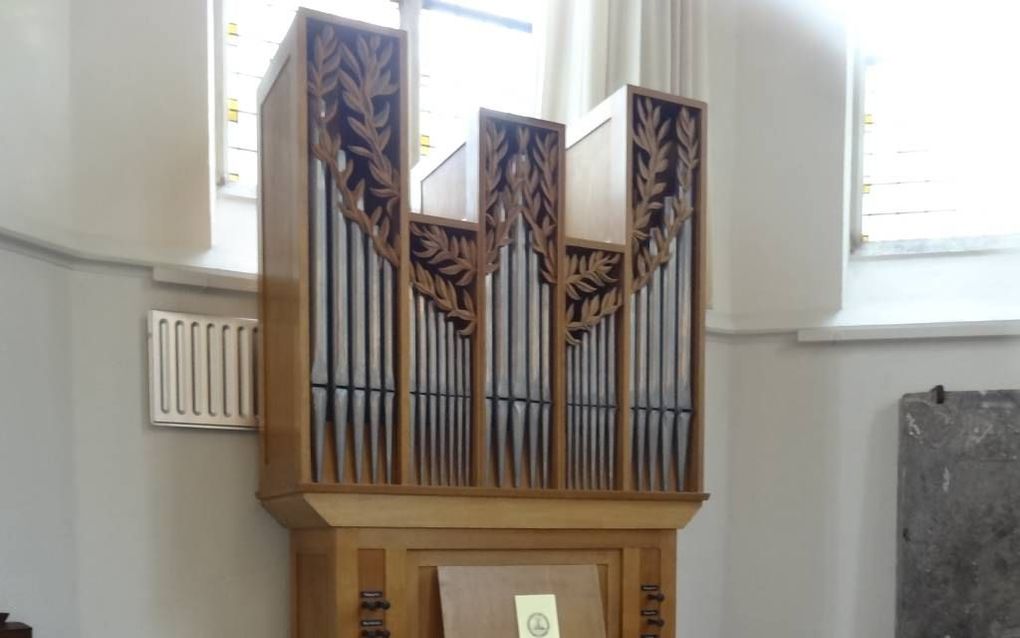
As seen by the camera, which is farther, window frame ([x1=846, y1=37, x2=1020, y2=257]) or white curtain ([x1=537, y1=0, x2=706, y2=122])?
window frame ([x1=846, y1=37, x2=1020, y2=257])

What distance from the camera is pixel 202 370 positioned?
3.57 m

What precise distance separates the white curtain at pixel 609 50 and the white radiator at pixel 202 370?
1.75m

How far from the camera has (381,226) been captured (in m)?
3.23

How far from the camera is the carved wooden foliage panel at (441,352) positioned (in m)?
3.25

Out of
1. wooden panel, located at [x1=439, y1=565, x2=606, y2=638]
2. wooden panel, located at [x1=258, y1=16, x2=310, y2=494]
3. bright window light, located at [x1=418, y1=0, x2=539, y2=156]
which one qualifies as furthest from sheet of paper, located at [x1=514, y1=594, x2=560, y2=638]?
bright window light, located at [x1=418, y1=0, x2=539, y2=156]

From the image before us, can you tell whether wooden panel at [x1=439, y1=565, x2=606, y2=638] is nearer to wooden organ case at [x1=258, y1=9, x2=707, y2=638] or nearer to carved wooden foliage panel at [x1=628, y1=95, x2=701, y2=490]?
wooden organ case at [x1=258, y1=9, x2=707, y2=638]

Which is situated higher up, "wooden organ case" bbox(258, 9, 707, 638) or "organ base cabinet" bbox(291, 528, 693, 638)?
"wooden organ case" bbox(258, 9, 707, 638)

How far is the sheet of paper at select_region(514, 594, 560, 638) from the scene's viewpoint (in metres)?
3.32

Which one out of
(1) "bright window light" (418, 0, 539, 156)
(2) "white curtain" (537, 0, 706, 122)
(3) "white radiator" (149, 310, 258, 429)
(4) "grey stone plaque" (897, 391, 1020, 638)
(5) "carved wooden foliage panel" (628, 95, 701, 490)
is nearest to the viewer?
(3) "white radiator" (149, 310, 258, 429)

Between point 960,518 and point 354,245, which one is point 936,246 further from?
point 354,245

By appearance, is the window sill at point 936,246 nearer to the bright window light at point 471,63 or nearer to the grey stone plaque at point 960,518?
the grey stone plaque at point 960,518

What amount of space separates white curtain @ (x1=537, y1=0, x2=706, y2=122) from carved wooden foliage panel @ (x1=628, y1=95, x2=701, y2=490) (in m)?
0.78

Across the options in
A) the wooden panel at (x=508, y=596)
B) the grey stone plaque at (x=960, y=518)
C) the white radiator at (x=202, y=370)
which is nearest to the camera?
the wooden panel at (x=508, y=596)

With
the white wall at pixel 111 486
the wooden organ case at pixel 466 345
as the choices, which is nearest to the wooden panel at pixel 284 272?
the wooden organ case at pixel 466 345
